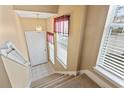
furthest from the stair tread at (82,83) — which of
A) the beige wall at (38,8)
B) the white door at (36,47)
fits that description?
the white door at (36,47)

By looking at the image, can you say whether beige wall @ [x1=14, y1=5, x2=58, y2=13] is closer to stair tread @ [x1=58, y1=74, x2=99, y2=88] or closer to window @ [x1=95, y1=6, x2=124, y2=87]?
window @ [x1=95, y1=6, x2=124, y2=87]

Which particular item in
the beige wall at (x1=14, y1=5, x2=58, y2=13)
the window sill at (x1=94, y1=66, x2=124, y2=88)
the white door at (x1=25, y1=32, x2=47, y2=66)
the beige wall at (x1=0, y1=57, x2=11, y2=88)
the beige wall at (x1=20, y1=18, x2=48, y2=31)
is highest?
the beige wall at (x1=14, y1=5, x2=58, y2=13)

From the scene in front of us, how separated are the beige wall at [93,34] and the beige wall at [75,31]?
4.8 inches

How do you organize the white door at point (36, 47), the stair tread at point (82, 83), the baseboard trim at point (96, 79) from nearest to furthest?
the baseboard trim at point (96, 79)
the stair tread at point (82, 83)
the white door at point (36, 47)

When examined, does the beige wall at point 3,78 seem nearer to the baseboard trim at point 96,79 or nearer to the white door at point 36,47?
the baseboard trim at point 96,79

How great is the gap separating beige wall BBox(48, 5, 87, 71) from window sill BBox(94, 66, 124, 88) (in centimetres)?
67

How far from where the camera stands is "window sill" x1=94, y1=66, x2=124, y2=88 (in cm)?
141

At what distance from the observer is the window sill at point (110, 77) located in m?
1.41

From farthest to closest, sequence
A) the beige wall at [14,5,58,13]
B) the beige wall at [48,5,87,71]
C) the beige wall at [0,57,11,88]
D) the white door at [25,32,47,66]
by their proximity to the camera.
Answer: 1. the white door at [25,32,47,66]
2. the beige wall at [14,5,58,13]
3. the beige wall at [48,5,87,71]
4. the beige wall at [0,57,11,88]

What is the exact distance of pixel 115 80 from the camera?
1467mm

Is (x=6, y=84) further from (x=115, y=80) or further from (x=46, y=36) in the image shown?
(x=46, y=36)

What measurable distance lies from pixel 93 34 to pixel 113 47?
0.48 meters

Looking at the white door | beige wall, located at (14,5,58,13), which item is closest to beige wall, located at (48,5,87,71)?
beige wall, located at (14,5,58,13)
